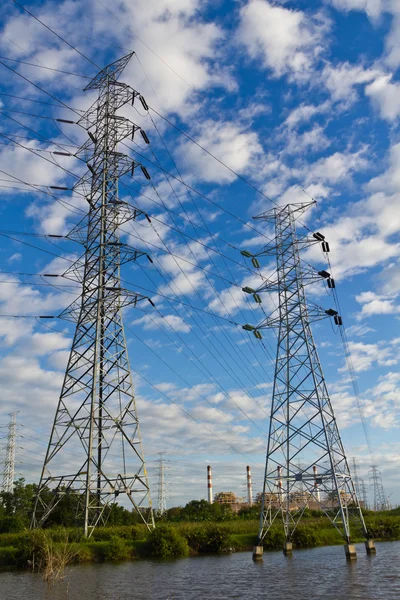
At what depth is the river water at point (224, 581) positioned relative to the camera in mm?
23469

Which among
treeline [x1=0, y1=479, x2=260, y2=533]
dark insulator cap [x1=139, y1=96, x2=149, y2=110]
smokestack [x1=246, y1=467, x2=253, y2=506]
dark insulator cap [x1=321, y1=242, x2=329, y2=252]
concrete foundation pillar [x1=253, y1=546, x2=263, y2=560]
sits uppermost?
dark insulator cap [x1=139, y1=96, x2=149, y2=110]

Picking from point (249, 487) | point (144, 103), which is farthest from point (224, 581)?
point (249, 487)

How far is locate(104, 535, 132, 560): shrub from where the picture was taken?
1410 inches

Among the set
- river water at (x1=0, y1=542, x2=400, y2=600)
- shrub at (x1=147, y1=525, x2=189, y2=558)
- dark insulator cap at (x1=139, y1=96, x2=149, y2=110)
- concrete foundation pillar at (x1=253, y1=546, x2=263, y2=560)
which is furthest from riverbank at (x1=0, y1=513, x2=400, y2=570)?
dark insulator cap at (x1=139, y1=96, x2=149, y2=110)

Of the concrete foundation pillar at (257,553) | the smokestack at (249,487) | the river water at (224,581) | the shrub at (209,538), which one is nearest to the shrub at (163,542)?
the river water at (224,581)

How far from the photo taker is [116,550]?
36.2m

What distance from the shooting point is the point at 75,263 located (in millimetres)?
40906

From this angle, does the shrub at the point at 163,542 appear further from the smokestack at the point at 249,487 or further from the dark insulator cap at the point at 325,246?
the smokestack at the point at 249,487

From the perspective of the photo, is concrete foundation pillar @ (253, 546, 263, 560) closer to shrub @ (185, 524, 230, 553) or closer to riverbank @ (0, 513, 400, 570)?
riverbank @ (0, 513, 400, 570)

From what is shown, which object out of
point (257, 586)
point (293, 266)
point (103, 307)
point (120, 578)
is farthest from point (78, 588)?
point (293, 266)

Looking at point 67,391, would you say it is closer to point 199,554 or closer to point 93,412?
point 93,412

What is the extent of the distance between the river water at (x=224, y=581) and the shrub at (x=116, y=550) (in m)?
1.18

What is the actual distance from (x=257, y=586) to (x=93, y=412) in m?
16.6

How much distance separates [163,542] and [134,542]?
7.66ft
